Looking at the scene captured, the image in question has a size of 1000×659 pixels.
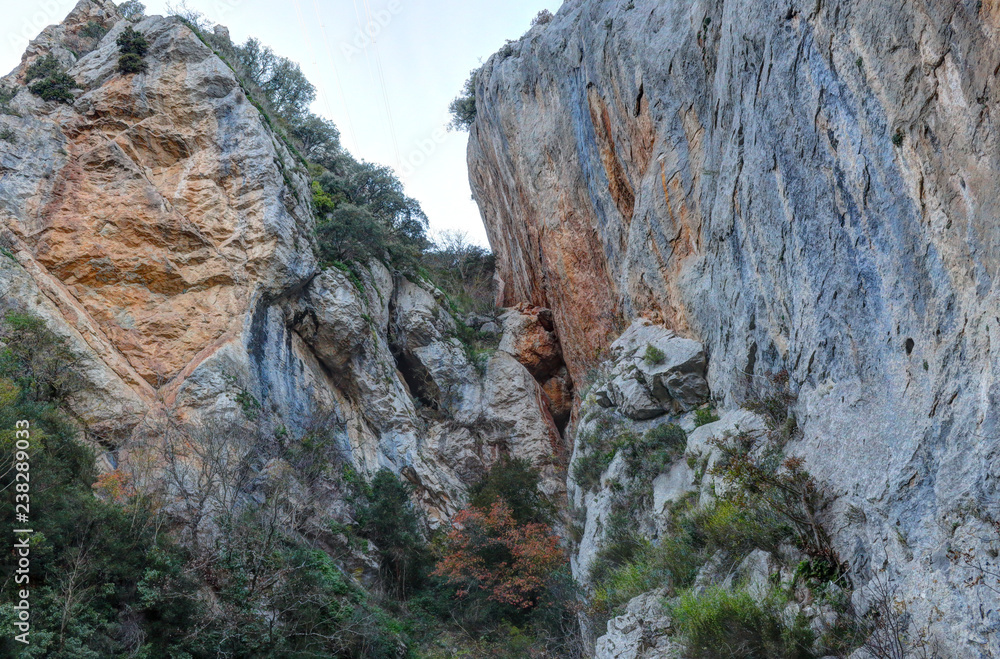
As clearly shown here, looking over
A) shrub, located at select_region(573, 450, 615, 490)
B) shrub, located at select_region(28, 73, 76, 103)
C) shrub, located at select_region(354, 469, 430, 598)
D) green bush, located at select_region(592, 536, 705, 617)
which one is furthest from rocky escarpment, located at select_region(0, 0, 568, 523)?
green bush, located at select_region(592, 536, 705, 617)

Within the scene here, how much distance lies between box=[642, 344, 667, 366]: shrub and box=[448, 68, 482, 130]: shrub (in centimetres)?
1894

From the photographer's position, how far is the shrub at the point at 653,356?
1261 cm

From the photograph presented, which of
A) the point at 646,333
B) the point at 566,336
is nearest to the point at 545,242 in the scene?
the point at 566,336

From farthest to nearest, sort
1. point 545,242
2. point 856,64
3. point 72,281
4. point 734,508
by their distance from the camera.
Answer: point 545,242
point 72,281
point 734,508
point 856,64

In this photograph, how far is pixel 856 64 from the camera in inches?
246

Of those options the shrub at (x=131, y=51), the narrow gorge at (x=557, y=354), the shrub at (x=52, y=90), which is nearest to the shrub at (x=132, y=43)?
the shrub at (x=131, y=51)

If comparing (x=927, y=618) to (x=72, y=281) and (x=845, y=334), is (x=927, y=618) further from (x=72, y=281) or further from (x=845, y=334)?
(x=72, y=281)

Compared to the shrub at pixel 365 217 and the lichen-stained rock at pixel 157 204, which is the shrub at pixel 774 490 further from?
the shrub at pixel 365 217

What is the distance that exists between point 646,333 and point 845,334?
25.6 ft

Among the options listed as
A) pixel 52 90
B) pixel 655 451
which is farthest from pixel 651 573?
pixel 52 90

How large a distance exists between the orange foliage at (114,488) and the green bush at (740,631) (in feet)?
31.0

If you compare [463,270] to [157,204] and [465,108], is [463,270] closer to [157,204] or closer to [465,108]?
[465,108]

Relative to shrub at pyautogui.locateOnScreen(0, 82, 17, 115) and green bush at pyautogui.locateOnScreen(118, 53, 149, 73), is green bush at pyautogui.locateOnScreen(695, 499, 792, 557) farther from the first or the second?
green bush at pyautogui.locateOnScreen(118, 53, 149, 73)

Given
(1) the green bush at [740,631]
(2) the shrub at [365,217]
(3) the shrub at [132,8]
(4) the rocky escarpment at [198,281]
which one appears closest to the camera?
(1) the green bush at [740,631]
